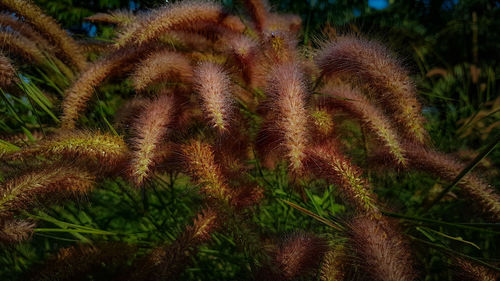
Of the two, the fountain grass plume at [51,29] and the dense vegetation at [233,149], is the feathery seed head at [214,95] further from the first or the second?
the fountain grass plume at [51,29]

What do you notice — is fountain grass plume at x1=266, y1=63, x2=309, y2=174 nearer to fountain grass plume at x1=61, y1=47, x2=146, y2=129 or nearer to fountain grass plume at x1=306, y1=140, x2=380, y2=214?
fountain grass plume at x1=306, y1=140, x2=380, y2=214

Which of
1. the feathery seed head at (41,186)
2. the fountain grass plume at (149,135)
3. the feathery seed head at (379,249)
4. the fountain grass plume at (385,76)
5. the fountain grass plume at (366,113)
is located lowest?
the feathery seed head at (41,186)

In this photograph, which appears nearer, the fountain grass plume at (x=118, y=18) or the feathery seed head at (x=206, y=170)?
the feathery seed head at (x=206, y=170)

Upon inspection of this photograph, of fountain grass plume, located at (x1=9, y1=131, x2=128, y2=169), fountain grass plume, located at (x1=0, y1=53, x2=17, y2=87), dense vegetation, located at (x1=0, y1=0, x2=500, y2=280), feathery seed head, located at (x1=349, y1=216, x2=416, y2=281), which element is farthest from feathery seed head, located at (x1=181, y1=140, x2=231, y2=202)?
fountain grass plume, located at (x1=0, y1=53, x2=17, y2=87)

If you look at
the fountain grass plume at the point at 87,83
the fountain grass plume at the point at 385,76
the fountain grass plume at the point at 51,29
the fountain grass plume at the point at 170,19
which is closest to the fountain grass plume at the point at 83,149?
the fountain grass plume at the point at 87,83

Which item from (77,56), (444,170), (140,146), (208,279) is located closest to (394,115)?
(444,170)

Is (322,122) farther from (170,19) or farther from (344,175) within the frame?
(170,19)

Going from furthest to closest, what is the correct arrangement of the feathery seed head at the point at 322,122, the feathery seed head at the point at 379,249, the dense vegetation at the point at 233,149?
the feathery seed head at the point at 322,122, the dense vegetation at the point at 233,149, the feathery seed head at the point at 379,249

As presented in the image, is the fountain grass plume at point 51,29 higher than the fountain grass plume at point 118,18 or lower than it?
lower

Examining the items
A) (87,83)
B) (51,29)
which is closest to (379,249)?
(87,83)

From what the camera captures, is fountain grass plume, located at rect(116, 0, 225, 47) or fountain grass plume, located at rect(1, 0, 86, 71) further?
fountain grass plume, located at rect(1, 0, 86, 71)

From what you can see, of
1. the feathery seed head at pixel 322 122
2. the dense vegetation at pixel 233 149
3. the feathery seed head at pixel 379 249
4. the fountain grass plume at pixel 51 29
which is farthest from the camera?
the fountain grass plume at pixel 51 29
